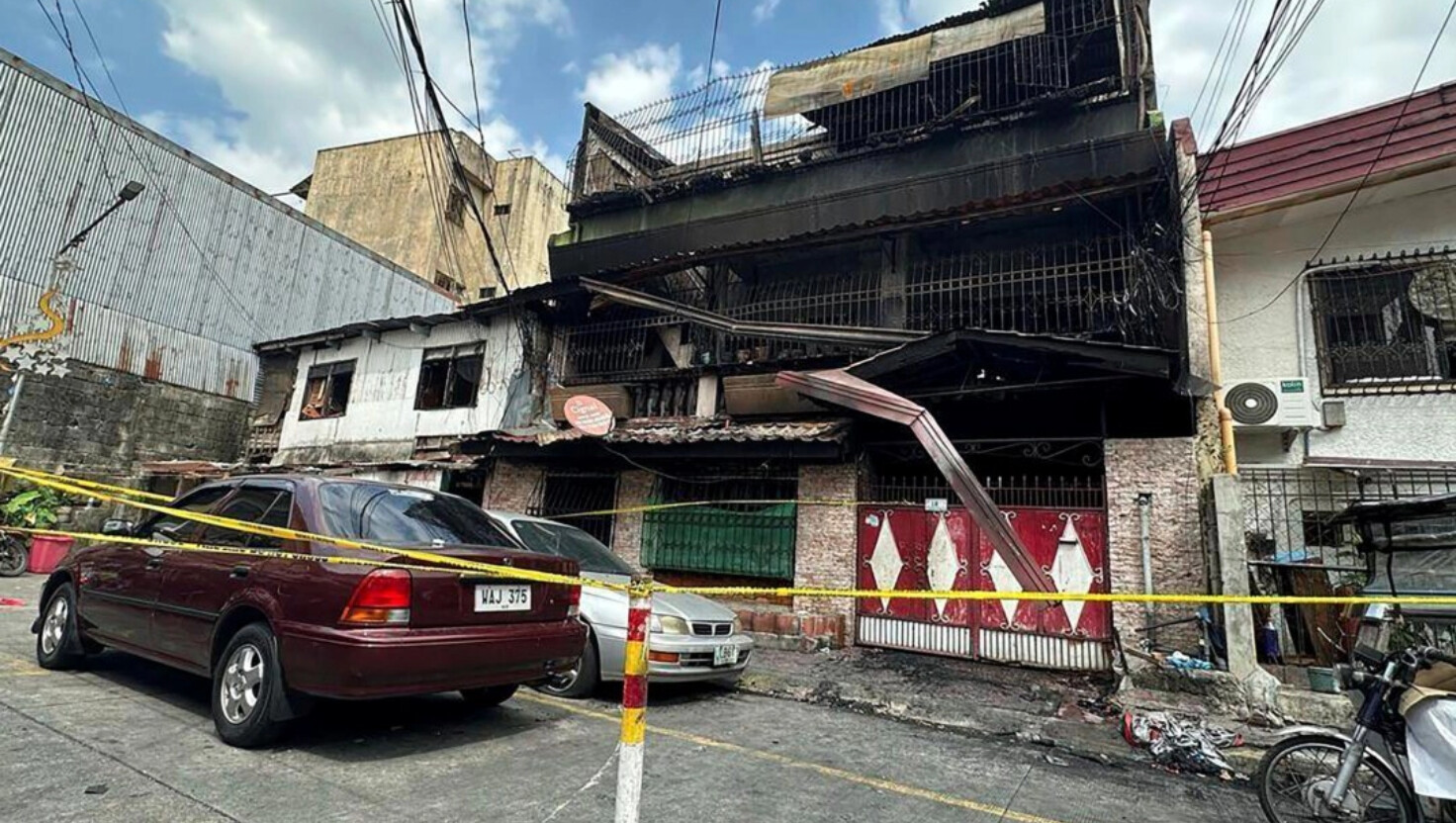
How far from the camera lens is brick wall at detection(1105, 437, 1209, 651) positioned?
7.12 meters

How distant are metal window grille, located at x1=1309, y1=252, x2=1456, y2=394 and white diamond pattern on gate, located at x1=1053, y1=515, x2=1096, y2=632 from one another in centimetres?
386

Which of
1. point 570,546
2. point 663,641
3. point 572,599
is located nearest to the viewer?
point 572,599

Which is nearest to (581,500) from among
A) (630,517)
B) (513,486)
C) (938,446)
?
(630,517)

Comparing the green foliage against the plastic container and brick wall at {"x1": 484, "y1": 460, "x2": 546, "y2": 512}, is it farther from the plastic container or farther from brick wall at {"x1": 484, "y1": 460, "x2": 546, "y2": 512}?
brick wall at {"x1": 484, "y1": 460, "x2": 546, "y2": 512}

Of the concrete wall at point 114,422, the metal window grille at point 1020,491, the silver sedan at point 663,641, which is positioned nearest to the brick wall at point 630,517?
the metal window grille at point 1020,491

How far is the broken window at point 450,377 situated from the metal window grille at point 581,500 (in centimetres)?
301

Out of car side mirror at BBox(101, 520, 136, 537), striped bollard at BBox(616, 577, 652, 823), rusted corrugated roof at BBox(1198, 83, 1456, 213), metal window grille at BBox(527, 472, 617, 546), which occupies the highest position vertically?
rusted corrugated roof at BBox(1198, 83, 1456, 213)

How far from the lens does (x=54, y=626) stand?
17.0 ft

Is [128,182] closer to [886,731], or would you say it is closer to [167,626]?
[167,626]

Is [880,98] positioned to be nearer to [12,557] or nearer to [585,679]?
[585,679]

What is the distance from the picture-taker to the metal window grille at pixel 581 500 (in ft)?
36.4

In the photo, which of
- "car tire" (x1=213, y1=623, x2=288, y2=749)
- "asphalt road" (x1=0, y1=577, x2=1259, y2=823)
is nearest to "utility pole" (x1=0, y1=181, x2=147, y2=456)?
"asphalt road" (x1=0, y1=577, x2=1259, y2=823)

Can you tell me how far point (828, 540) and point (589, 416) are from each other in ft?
13.3

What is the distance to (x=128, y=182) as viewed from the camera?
15672mm
